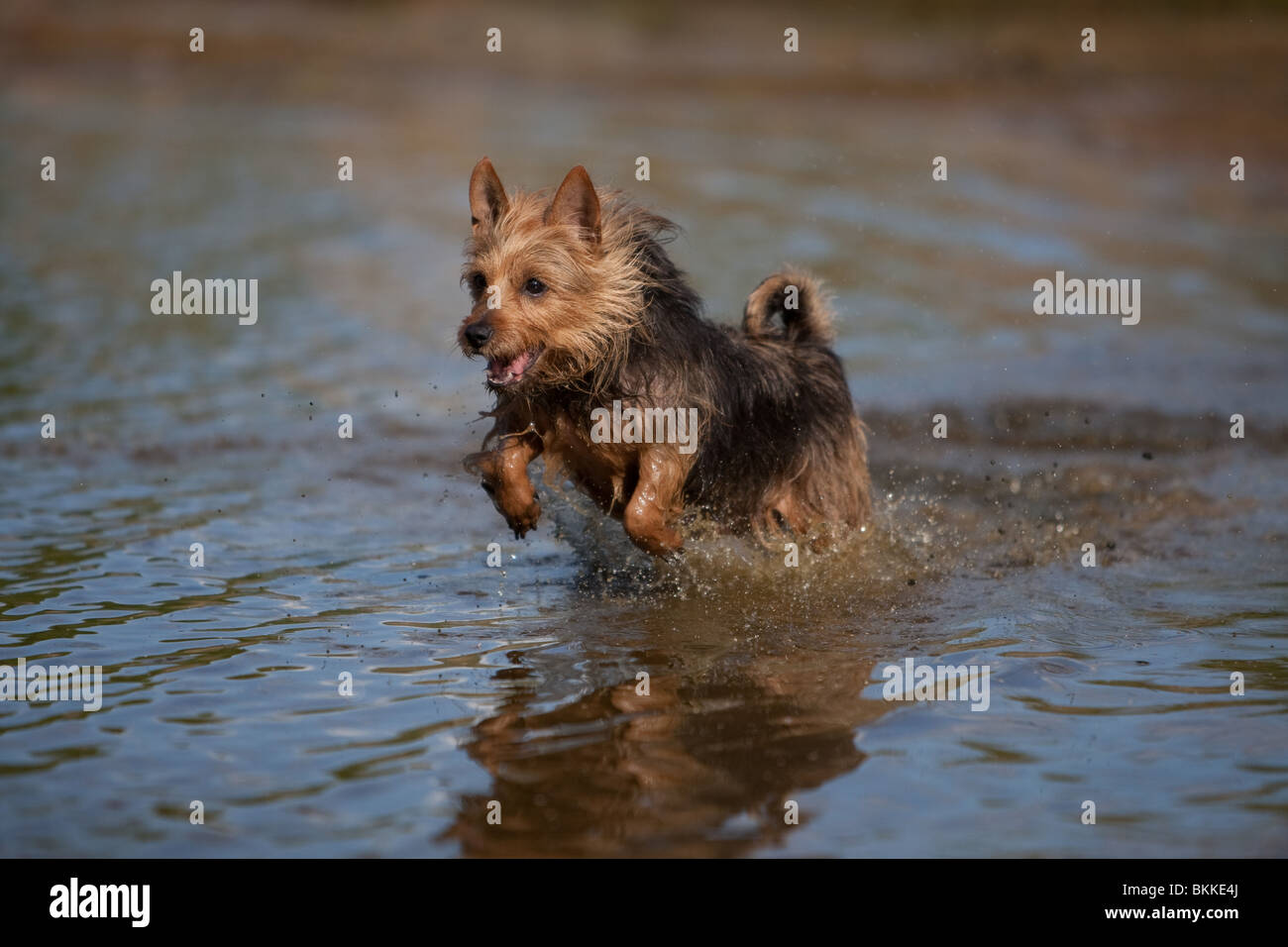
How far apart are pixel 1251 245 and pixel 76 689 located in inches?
617

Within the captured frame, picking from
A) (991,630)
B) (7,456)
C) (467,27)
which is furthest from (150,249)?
(467,27)

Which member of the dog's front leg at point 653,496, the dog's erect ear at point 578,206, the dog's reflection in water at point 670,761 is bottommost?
the dog's reflection in water at point 670,761

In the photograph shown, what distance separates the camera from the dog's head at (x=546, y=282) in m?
6.12

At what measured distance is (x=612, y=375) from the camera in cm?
634

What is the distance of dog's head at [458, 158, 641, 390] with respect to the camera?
612 cm

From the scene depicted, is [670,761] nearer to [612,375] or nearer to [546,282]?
[612,375]

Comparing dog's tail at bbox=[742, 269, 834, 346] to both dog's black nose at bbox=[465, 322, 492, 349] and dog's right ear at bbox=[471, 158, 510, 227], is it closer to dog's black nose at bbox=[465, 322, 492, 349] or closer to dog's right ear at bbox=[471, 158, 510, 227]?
dog's right ear at bbox=[471, 158, 510, 227]

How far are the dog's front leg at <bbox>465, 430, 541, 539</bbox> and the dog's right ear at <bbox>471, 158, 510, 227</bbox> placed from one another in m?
0.91

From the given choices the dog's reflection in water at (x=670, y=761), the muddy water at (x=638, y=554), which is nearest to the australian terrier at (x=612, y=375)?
the muddy water at (x=638, y=554)

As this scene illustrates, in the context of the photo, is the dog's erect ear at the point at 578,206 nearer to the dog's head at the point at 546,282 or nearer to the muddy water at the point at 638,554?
the dog's head at the point at 546,282

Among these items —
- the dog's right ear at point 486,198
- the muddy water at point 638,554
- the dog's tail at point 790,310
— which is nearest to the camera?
the muddy water at point 638,554

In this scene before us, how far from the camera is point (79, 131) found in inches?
931

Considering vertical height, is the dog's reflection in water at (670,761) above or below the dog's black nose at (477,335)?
below

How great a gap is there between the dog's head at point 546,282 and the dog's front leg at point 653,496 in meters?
0.48
